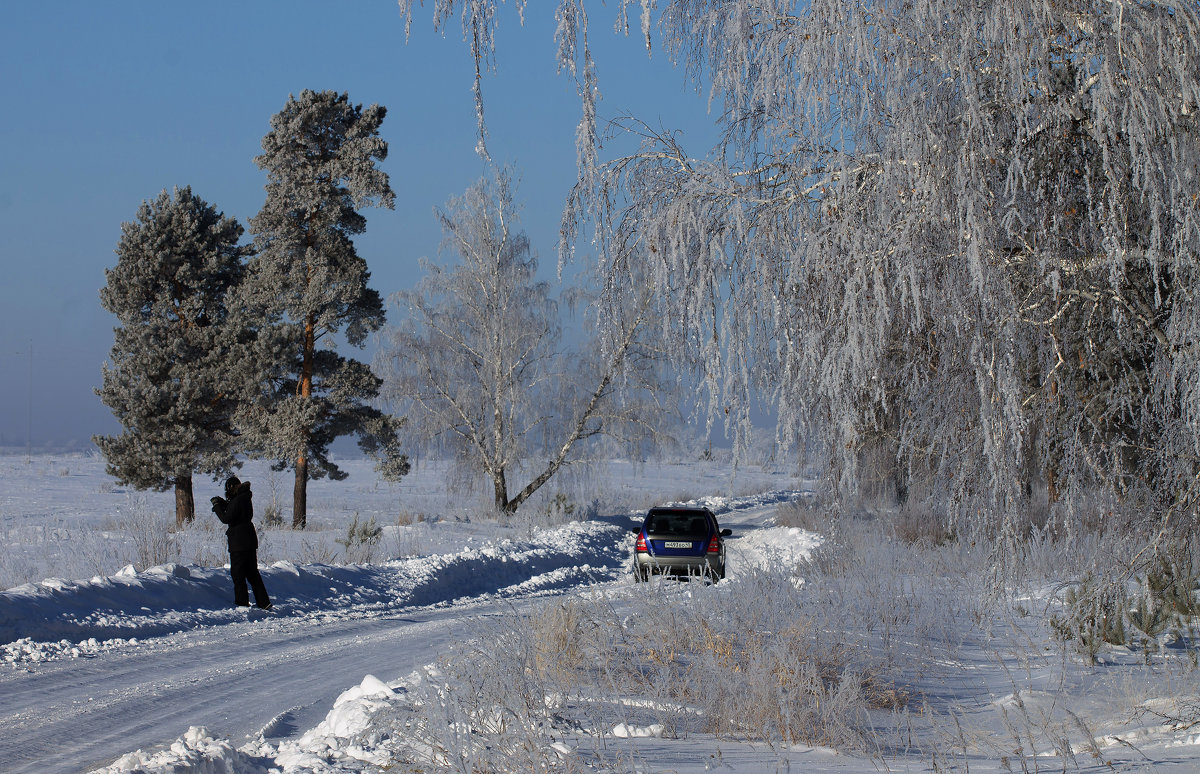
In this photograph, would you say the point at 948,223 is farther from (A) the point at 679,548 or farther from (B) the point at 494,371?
(B) the point at 494,371

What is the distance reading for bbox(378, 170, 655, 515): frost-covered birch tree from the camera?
28.6 m

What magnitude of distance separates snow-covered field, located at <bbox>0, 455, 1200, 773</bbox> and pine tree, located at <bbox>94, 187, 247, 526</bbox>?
12.1 meters

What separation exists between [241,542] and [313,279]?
16173mm

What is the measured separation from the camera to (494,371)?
28656mm

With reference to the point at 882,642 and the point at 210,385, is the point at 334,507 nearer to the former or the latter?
the point at 210,385

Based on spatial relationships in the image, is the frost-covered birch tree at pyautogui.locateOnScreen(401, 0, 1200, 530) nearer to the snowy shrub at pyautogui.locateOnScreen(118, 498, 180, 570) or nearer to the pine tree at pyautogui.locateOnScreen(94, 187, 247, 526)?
the snowy shrub at pyautogui.locateOnScreen(118, 498, 180, 570)

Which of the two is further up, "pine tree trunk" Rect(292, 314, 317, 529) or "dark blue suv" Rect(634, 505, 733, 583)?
"pine tree trunk" Rect(292, 314, 317, 529)

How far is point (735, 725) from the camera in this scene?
5238 mm

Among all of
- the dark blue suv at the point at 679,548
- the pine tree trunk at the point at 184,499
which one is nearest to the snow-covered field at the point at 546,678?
the dark blue suv at the point at 679,548

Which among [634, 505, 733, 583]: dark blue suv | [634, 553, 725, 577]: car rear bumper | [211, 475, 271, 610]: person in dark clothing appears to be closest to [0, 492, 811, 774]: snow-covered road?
[211, 475, 271, 610]: person in dark clothing

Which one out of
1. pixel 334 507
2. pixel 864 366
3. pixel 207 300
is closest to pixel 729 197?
pixel 864 366

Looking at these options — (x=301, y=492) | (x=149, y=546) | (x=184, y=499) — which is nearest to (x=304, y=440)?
(x=301, y=492)

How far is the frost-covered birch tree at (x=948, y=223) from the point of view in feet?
16.4

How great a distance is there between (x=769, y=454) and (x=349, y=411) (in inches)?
894
